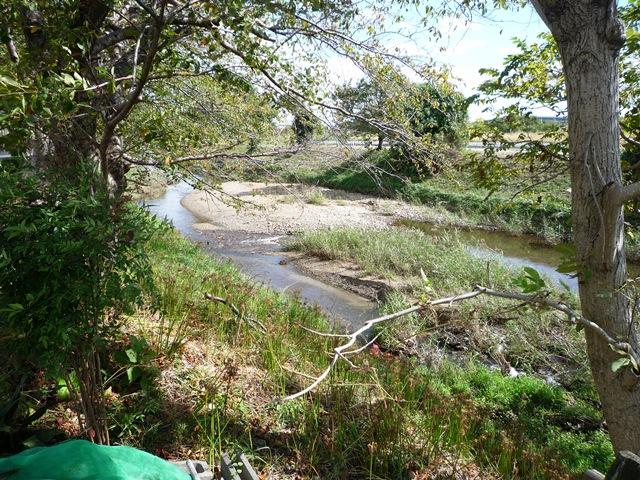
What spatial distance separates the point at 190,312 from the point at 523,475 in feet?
10.5

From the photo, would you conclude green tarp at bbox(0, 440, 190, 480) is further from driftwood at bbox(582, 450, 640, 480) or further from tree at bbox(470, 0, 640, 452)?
tree at bbox(470, 0, 640, 452)

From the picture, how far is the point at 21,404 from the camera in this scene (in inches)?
125

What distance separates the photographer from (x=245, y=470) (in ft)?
8.98

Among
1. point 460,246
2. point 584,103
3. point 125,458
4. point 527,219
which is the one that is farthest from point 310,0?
point 527,219

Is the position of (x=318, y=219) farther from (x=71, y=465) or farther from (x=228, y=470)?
(x=71, y=465)

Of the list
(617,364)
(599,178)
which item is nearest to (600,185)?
(599,178)

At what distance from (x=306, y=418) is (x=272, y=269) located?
10096 mm

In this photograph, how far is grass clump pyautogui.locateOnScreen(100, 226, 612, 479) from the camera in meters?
3.38

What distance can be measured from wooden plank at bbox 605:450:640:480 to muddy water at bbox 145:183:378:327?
6142 millimetres

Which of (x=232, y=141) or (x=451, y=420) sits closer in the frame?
(x=451, y=420)

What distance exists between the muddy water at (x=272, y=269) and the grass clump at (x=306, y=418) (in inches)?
117

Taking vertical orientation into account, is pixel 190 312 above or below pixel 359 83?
below

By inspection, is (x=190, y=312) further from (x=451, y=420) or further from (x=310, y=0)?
(x=310, y=0)

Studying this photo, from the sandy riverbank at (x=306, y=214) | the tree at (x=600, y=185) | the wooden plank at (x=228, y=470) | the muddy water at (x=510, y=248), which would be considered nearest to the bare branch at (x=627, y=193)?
the tree at (x=600, y=185)
